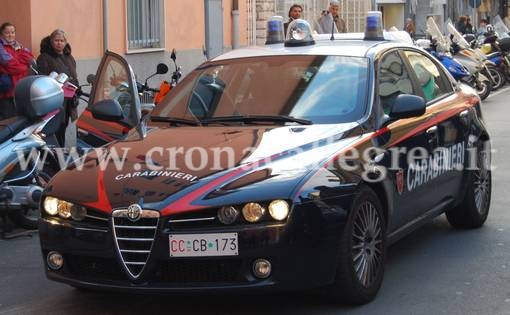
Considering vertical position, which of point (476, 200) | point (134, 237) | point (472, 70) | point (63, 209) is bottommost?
point (476, 200)

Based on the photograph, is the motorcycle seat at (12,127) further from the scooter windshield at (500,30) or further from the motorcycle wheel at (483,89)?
the scooter windshield at (500,30)

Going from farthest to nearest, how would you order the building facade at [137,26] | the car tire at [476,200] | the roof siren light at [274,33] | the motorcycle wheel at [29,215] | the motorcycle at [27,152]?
1. the building facade at [137,26]
2. the motorcycle wheel at [29,215]
3. the motorcycle at [27,152]
4. the roof siren light at [274,33]
5. the car tire at [476,200]

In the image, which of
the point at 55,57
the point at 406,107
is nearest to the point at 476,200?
the point at 406,107

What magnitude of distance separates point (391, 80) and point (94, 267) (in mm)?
2571

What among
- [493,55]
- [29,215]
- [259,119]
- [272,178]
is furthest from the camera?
[493,55]

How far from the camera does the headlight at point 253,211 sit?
5363 millimetres

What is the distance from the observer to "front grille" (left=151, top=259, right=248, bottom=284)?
538 centimetres

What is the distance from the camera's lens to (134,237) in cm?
542

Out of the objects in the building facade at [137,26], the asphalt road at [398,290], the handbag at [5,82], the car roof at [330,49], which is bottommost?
the asphalt road at [398,290]

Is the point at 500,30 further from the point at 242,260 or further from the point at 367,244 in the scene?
the point at 242,260

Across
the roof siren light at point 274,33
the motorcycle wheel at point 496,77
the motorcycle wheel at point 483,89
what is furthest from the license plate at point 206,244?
the motorcycle wheel at point 496,77

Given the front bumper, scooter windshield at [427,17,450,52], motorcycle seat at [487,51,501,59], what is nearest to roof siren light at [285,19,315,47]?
the front bumper

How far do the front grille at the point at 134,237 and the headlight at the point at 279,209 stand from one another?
0.58 m

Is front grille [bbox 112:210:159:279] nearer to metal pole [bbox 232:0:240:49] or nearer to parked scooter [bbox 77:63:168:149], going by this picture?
parked scooter [bbox 77:63:168:149]
